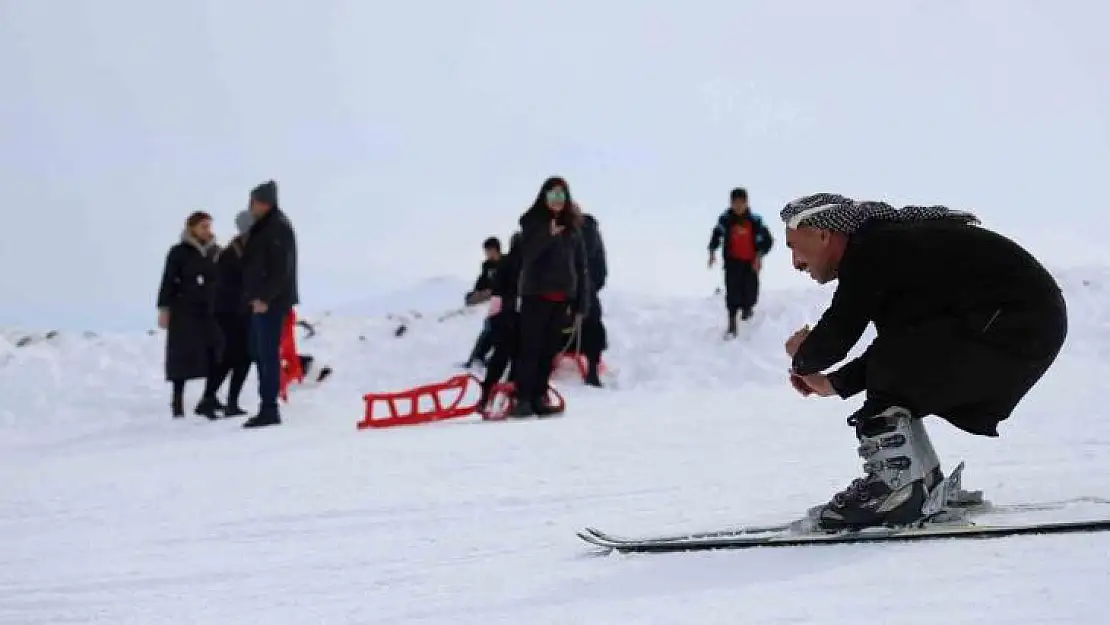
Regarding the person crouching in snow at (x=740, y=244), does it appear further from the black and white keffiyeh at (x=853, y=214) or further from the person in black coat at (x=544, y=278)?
the black and white keffiyeh at (x=853, y=214)

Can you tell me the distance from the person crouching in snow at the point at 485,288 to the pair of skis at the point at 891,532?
32.3ft

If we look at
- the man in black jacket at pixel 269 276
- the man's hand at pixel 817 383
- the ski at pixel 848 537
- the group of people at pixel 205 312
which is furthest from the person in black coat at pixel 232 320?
the man's hand at pixel 817 383

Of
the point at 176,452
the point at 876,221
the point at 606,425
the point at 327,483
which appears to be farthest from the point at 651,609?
the point at 176,452

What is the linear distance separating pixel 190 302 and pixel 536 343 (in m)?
3.71

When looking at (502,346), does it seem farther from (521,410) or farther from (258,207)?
(258,207)

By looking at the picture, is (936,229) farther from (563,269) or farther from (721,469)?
(563,269)

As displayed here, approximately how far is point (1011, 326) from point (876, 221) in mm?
455

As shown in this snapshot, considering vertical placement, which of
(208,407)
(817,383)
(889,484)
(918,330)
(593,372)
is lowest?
(889,484)

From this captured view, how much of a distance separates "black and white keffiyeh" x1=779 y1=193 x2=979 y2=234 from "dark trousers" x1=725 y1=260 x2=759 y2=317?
10190mm

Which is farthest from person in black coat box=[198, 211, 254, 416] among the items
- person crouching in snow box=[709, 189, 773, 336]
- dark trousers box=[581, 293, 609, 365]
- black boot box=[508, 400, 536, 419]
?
person crouching in snow box=[709, 189, 773, 336]

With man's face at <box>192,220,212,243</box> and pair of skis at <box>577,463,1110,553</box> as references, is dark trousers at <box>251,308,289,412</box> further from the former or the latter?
pair of skis at <box>577,463,1110,553</box>

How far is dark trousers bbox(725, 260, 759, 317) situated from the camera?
13477 mm

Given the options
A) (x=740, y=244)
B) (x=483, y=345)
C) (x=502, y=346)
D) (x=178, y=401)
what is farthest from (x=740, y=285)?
(x=178, y=401)

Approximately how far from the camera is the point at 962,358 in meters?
3.11
